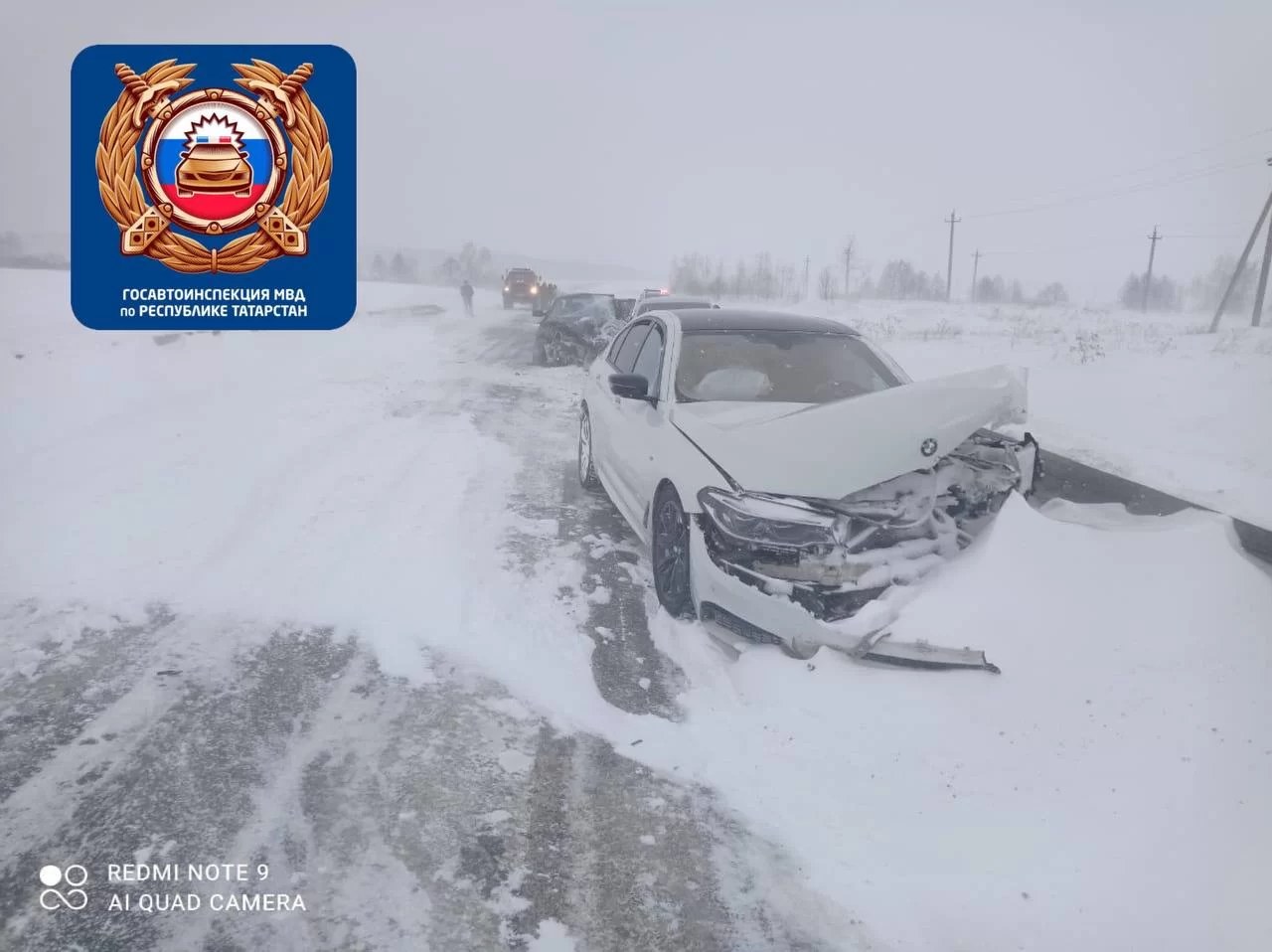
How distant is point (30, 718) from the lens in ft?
10.8

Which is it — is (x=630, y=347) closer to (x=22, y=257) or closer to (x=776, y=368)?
(x=776, y=368)

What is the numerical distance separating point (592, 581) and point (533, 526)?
1.14 metres

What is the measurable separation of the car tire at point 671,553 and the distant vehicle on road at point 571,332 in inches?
402

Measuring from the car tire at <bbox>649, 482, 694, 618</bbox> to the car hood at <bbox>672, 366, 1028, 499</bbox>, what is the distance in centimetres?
38

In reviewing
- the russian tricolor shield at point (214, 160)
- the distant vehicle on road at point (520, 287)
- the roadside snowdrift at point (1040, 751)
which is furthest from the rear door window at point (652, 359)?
the distant vehicle on road at point (520, 287)

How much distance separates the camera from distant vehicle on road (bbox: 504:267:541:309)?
34.0 metres

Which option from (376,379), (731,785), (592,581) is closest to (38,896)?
(731,785)

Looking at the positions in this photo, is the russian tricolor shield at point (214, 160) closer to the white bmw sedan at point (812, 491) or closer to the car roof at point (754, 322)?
the white bmw sedan at point (812, 491)

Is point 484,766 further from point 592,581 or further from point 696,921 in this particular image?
point 592,581

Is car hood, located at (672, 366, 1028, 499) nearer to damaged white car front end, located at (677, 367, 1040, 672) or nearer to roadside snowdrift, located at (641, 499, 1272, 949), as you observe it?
damaged white car front end, located at (677, 367, 1040, 672)

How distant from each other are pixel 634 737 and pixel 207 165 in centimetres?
420

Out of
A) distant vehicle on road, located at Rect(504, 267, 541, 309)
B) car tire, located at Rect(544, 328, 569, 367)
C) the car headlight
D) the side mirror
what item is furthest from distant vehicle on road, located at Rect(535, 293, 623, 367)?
distant vehicle on road, located at Rect(504, 267, 541, 309)

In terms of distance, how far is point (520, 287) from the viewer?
34.2m

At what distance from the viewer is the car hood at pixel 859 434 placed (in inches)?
140
